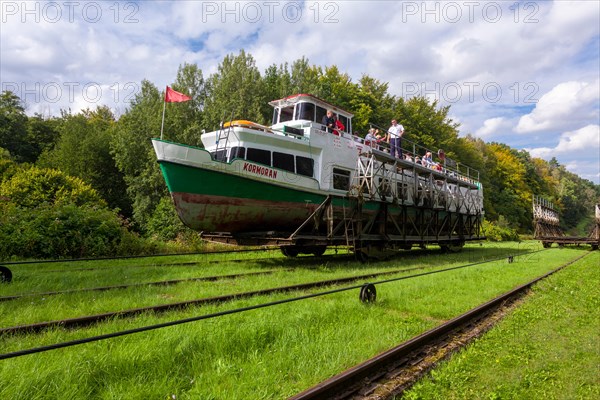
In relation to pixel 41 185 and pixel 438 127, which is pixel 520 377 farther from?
pixel 438 127

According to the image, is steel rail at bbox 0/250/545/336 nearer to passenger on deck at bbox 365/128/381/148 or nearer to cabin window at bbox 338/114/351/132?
cabin window at bbox 338/114/351/132

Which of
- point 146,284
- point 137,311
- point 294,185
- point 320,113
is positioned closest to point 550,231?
point 320,113

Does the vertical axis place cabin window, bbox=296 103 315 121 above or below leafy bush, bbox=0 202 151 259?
above

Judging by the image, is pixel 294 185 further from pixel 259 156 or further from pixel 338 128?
pixel 338 128

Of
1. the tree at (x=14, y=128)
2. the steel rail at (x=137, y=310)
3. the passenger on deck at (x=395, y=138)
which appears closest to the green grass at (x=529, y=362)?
the steel rail at (x=137, y=310)

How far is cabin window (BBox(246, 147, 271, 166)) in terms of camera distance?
37.1 ft

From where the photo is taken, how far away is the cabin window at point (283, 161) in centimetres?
1172

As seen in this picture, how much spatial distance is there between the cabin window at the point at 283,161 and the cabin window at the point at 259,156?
0.21 metres

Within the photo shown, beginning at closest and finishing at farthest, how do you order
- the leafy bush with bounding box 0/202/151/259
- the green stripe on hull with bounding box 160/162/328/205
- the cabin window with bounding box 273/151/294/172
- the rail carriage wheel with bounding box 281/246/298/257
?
the green stripe on hull with bounding box 160/162/328/205
the cabin window with bounding box 273/151/294/172
the leafy bush with bounding box 0/202/151/259
the rail carriage wheel with bounding box 281/246/298/257

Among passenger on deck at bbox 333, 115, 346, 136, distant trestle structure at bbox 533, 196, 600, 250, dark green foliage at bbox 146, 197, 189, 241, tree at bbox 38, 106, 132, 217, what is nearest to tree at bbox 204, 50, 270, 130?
dark green foliage at bbox 146, 197, 189, 241

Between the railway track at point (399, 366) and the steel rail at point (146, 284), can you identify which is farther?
the steel rail at point (146, 284)

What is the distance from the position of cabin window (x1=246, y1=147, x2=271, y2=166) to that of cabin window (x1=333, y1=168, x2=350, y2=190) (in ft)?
8.69

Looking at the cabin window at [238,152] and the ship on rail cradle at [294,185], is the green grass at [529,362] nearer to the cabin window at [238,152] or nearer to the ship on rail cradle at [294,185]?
the ship on rail cradle at [294,185]

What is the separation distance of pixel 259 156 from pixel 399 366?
27.2 ft
